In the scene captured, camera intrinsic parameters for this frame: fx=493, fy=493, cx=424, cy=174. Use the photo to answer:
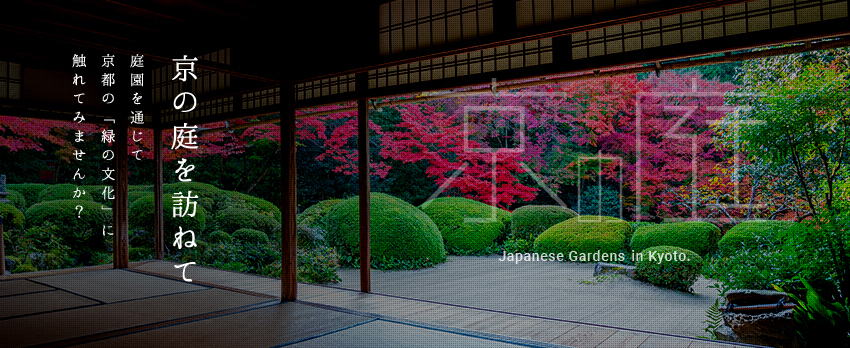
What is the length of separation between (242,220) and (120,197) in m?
2.36

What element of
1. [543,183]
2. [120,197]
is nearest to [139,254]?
[120,197]

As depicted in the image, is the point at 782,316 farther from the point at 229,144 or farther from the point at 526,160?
the point at 229,144

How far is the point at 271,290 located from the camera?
18.2 feet

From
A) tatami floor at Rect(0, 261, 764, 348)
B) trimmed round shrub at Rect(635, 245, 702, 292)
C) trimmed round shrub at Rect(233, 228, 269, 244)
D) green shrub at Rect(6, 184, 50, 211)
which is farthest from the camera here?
green shrub at Rect(6, 184, 50, 211)

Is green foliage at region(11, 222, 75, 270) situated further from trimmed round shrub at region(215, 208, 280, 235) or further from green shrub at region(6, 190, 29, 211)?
trimmed round shrub at region(215, 208, 280, 235)

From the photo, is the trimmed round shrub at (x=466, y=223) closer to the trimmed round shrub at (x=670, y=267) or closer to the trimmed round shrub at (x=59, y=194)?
the trimmed round shrub at (x=670, y=267)

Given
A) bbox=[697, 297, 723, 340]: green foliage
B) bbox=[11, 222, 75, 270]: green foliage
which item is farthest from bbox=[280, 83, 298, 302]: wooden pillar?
bbox=[11, 222, 75, 270]: green foliage

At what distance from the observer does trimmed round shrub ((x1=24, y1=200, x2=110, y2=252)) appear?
28.3 ft

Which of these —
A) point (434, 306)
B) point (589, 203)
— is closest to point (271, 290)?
point (434, 306)

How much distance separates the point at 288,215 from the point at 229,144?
7.08 m

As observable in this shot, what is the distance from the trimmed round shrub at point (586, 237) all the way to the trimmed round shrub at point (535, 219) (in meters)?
0.73

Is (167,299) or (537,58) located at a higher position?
(537,58)

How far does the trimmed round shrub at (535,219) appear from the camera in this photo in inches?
384

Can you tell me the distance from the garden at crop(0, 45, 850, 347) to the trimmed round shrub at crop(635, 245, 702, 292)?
0.06 feet
